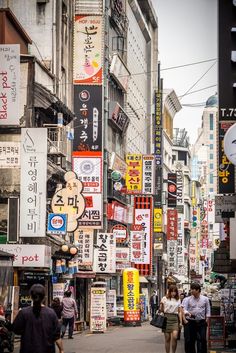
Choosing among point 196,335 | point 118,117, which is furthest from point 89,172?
point 196,335

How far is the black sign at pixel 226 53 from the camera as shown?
22359 mm

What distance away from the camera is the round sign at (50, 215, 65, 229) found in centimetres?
3800

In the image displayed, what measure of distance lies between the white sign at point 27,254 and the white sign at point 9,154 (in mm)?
3015

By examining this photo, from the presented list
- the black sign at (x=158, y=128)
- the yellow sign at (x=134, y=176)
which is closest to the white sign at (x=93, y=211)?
the yellow sign at (x=134, y=176)

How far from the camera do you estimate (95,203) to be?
2064 inches

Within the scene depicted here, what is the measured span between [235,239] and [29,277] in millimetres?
12113

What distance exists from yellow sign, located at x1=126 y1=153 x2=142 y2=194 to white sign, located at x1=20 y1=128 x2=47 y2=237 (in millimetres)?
32169

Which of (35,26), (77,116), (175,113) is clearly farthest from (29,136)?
(175,113)

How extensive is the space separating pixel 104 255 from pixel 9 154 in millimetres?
12328

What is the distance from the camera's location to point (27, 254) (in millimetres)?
34125

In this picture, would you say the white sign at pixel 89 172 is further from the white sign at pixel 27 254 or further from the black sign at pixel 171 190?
the black sign at pixel 171 190

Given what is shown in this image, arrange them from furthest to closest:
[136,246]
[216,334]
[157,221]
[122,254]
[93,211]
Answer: [157,221] < [136,246] < [122,254] < [93,211] < [216,334]

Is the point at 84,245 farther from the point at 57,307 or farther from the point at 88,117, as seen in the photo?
the point at 57,307

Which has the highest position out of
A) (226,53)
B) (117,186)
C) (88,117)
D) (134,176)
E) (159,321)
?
(88,117)
